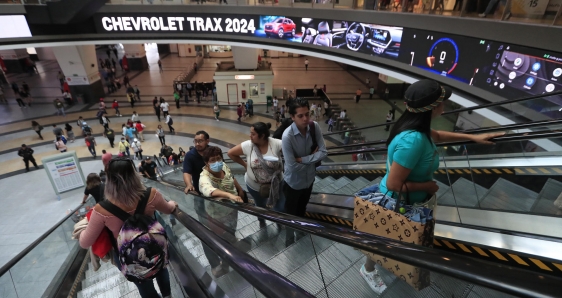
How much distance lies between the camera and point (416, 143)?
1.68 metres

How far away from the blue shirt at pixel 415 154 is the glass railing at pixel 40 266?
150 inches

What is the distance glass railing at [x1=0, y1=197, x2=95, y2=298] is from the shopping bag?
3519 mm

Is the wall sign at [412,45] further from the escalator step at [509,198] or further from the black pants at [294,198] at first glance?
the black pants at [294,198]

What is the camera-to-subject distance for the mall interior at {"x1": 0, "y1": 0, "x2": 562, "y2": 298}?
1851mm

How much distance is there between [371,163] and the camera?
17.7 ft

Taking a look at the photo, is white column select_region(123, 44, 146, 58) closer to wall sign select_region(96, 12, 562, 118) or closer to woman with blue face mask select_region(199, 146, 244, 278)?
wall sign select_region(96, 12, 562, 118)

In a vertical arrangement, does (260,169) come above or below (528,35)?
below

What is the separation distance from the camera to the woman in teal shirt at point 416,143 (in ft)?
5.50

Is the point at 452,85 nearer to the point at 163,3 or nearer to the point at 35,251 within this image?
the point at 35,251

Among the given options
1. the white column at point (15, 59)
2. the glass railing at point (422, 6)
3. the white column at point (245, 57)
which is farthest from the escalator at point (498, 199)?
the white column at point (15, 59)

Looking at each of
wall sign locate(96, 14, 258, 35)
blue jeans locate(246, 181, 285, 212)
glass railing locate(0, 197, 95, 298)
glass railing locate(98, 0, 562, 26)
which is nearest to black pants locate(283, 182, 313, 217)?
blue jeans locate(246, 181, 285, 212)

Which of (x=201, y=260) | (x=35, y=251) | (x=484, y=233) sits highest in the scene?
(x=484, y=233)

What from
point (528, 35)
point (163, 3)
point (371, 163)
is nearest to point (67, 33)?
point (163, 3)

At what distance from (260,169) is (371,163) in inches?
121
